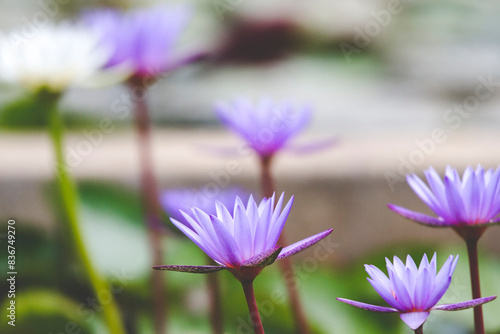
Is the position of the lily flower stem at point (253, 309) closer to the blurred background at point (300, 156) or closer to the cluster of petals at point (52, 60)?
the blurred background at point (300, 156)

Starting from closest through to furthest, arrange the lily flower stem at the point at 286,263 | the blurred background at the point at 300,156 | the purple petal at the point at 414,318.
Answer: the purple petal at the point at 414,318 < the lily flower stem at the point at 286,263 < the blurred background at the point at 300,156

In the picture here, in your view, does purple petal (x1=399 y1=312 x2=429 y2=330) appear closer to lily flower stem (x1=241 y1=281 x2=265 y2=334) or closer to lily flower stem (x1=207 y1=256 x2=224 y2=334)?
lily flower stem (x1=241 y1=281 x2=265 y2=334)

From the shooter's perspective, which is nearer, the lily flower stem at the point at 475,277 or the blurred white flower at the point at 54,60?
the lily flower stem at the point at 475,277

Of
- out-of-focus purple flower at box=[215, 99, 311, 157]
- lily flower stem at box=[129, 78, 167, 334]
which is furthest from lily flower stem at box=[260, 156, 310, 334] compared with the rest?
lily flower stem at box=[129, 78, 167, 334]

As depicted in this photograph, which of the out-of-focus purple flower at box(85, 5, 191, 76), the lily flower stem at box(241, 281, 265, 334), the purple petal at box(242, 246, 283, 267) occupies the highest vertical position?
the out-of-focus purple flower at box(85, 5, 191, 76)

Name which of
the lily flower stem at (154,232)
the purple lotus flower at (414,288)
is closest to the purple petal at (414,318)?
the purple lotus flower at (414,288)

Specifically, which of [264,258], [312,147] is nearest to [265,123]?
[312,147]

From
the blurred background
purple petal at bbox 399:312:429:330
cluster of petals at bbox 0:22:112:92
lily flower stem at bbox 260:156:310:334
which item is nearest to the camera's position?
purple petal at bbox 399:312:429:330

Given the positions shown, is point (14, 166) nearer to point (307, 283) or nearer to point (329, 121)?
point (307, 283)
